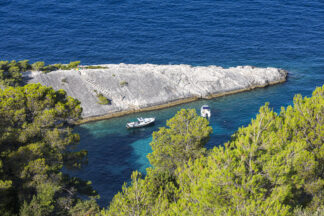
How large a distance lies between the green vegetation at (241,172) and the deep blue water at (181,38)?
26.8 meters

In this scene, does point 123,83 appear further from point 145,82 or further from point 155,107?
point 155,107

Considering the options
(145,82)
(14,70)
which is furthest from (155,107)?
(14,70)

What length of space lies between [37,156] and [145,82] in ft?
159

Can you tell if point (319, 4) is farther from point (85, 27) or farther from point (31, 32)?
point (31, 32)

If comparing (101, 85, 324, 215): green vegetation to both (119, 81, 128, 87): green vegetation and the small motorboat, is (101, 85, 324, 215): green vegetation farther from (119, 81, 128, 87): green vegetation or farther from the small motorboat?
(119, 81, 128, 87): green vegetation

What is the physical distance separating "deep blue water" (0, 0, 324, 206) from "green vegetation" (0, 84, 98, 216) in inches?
1023

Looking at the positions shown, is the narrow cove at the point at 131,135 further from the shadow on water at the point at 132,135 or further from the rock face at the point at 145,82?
the rock face at the point at 145,82

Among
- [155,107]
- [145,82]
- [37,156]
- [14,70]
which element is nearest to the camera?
[37,156]

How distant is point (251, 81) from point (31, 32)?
77.7 meters

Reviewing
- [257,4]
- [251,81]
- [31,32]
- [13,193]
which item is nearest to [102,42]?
[31,32]

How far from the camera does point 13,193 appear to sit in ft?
132

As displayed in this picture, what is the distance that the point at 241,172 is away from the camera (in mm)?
30203

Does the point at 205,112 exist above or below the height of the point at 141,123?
above

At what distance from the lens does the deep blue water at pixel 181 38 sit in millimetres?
85438
